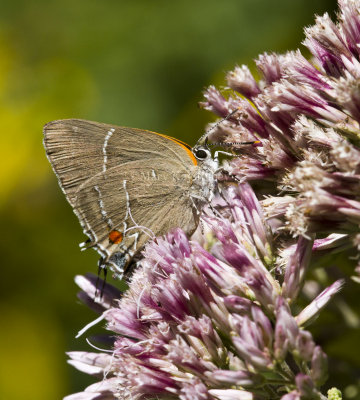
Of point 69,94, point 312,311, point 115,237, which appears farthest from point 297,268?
point 69,94

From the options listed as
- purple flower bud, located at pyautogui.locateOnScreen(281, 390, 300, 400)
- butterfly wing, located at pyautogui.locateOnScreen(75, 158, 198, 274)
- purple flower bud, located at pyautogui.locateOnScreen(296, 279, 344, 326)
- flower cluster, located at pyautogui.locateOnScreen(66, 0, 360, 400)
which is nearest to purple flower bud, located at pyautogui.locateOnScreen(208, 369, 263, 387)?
flower cluster, located at pyautogui.locateOnScreen(66, 0, 360, 400)

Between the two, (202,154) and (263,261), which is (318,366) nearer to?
(263,261)

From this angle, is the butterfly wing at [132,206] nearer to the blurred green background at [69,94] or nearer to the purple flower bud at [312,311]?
the purple flower bud at [312,311]

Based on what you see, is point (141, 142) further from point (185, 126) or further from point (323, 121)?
point (185, 126)

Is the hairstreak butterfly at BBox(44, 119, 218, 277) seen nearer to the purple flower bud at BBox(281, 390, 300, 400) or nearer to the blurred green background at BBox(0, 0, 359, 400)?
the purple flower bud at BBox(281, 390, 300, 400)

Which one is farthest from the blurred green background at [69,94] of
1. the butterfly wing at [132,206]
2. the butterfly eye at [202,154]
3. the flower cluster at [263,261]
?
the flower cluster at [263,261]

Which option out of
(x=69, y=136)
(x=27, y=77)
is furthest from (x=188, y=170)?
(x=27, y=77)
